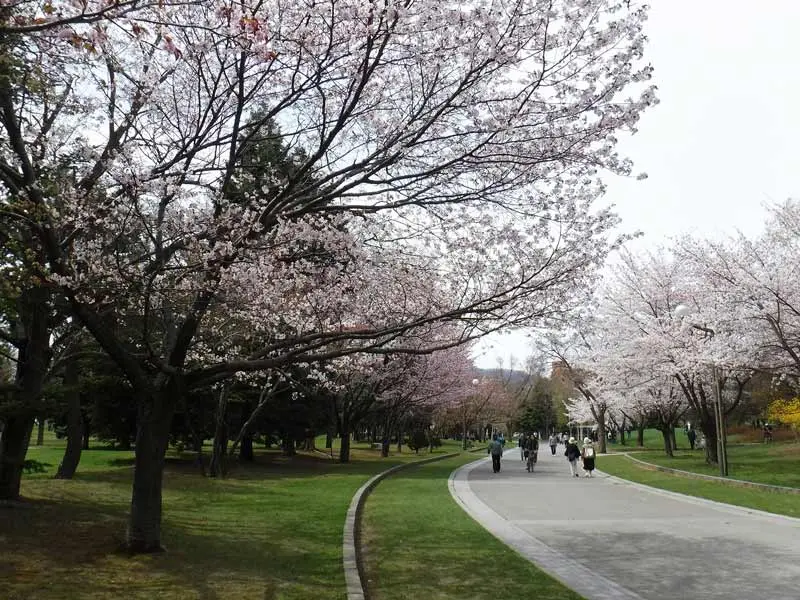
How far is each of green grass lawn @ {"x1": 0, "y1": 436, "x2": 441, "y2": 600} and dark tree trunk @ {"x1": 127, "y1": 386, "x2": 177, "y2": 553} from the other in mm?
265

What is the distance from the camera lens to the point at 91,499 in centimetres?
1300

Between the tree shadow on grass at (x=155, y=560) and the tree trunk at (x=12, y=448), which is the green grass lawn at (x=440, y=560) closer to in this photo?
the tree shadow on grass at (x=155, y=560)

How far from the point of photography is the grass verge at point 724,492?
1315 centimetres

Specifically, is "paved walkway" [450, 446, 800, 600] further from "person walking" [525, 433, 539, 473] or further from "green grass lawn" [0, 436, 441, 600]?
"person walking" [525, 433, 539, 473]

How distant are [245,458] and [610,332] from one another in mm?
15949

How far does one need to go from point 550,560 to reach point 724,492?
996 centimetres

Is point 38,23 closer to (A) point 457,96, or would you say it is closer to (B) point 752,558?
(A) point 457,96

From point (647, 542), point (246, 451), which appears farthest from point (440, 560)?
point (246, 451)

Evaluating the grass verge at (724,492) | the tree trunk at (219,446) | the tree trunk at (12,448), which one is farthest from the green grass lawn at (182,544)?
the grass verge at (724,492)

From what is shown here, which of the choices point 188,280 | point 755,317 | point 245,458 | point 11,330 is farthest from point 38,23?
point 245,458

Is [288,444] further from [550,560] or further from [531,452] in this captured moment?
[550,560]

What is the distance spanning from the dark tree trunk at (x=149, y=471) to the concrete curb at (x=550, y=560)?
4.61 meters

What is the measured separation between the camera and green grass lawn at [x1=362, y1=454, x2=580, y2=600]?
22.0ft

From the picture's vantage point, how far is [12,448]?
11297 millimetres
